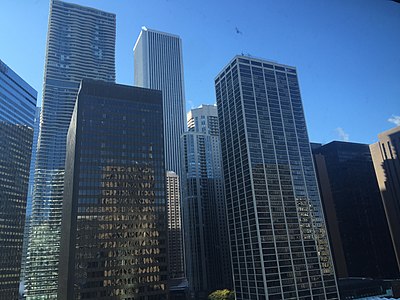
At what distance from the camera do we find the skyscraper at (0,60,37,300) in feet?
179

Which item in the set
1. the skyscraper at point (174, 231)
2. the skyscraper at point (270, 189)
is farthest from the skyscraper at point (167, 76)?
the skyscraper at point (270, 189)

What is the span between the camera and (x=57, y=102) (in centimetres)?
8856

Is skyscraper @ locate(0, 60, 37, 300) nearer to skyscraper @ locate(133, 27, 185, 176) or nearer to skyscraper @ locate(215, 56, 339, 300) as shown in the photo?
skyscraper @ locate(215, 56, 339, 300)

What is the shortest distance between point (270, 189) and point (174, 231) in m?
49.2

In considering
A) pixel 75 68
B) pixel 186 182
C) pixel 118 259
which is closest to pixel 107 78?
pixel 75 68

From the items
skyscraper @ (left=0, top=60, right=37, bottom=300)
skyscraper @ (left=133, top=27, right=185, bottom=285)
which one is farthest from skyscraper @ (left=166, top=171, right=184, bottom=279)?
skyscraper @ (left=0, top=60, right=37, bottom=300)

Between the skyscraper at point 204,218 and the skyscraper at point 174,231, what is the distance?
486 inches

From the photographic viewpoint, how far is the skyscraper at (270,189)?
151 feet

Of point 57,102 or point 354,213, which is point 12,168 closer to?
point 57,102

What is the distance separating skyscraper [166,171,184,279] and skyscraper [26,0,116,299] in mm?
27103

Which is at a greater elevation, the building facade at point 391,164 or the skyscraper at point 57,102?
the skyscraper at point 57,102

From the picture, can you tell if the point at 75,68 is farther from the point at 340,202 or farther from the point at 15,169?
the point at 340,202

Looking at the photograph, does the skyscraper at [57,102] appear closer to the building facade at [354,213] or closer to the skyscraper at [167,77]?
the skyscraper at [167,77]

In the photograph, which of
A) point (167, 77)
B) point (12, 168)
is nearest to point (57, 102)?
point (12, 168)
